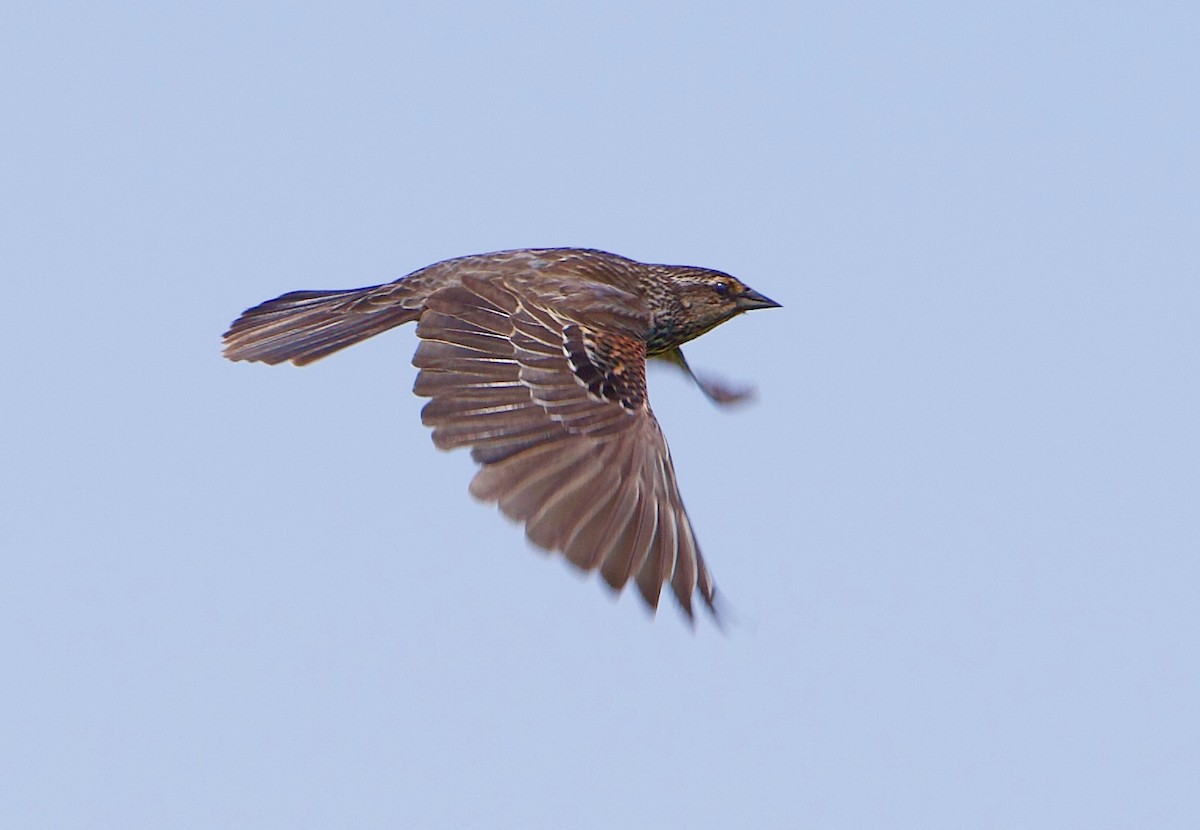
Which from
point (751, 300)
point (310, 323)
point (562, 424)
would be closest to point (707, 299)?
point (751, 300)

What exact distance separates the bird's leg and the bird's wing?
1924 mm

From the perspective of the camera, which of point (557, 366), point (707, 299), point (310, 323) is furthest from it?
point (707, 299)

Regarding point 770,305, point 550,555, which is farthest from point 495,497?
point 770,305

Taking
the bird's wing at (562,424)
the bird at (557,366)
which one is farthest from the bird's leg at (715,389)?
the bird's wing at (562,424)

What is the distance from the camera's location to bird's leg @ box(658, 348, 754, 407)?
1205 centimetres

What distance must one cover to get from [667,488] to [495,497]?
3.20 ft

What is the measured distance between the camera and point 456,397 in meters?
8.51

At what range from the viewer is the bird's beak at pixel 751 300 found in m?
11.5

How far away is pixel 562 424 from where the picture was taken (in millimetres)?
8570

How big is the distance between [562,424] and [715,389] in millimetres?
3643

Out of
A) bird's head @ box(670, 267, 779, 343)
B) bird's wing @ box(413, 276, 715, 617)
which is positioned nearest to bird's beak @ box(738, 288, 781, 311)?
bird's head @ box(670, 267, 779, 343)

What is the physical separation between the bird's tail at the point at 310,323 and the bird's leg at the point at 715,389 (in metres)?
2.21

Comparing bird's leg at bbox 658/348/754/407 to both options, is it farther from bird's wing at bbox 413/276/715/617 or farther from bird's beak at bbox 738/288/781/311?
bird's wing at bbox 413/276/715/617

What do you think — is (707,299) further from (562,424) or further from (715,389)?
(562,424)
